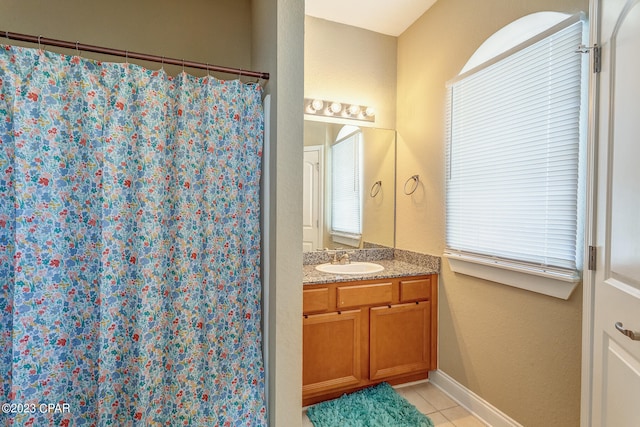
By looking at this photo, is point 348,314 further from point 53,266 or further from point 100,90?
point 100,90

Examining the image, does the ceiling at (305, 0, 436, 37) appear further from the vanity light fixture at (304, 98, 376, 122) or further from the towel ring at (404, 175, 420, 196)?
the towel ring at (404, 175, 420, 196)

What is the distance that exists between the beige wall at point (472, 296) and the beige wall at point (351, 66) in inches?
4.3

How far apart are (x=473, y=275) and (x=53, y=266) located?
2282 mm

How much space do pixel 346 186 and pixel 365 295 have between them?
959 mm

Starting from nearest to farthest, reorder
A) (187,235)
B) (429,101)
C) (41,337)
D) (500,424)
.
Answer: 1. (41,337)
2. (187,235)
3. (500,424)
4. (429,101)

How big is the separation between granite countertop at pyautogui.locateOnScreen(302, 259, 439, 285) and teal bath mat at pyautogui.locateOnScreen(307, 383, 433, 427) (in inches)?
32.7

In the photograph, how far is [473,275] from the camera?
2090mm

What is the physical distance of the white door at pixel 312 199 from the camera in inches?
102

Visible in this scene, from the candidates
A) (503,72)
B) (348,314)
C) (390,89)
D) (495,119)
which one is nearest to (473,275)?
(348,314)

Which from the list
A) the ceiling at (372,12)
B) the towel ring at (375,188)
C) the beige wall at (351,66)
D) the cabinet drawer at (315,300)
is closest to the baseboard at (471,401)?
the cabinet drawer at (315,300)

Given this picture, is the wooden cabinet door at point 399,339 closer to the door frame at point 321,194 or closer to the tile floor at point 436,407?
the tile floor at point 436,407

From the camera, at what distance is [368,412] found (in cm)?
206

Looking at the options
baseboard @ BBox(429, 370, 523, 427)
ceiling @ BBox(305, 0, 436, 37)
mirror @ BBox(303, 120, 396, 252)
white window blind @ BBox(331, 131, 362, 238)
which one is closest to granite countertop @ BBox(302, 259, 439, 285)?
mirror @ BBox(303, 120, 396, 252)

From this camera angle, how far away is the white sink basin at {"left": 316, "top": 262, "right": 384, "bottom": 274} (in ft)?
8.10
